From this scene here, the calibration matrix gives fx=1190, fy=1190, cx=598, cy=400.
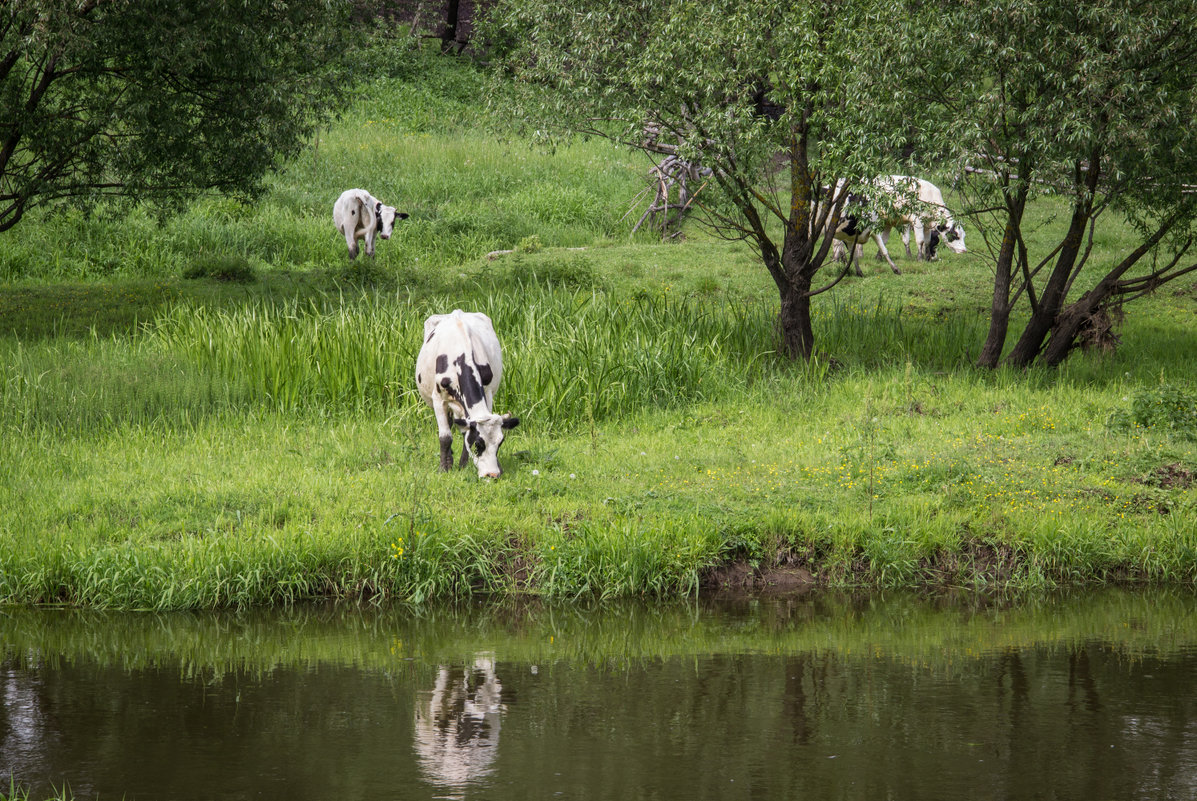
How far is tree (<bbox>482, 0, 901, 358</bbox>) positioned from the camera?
13.9 m

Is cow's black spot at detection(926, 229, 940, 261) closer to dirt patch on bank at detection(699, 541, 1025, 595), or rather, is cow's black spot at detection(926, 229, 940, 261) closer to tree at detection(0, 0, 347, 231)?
tree at detection(0, 0, 347, 231)

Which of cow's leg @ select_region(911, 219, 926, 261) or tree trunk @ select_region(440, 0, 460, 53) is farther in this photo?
tree trunk @ select_region(440, 0, 460, 53)

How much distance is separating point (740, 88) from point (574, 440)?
5.18 metres

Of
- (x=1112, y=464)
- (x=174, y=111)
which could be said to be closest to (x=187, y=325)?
(x=174, y=111)

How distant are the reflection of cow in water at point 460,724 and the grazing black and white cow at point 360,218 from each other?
49.4 feet

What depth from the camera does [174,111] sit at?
16.7m

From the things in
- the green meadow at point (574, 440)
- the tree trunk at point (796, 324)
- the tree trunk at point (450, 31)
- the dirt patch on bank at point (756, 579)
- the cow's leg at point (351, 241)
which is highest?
the tree trunk at point (450, 31)

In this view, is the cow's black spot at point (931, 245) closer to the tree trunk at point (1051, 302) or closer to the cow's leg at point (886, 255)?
the cow's leg at point (886, 255)

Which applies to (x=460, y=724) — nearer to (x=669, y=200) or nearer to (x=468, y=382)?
(x=468, y=382)

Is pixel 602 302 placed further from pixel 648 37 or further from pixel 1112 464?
pixel 1112 464

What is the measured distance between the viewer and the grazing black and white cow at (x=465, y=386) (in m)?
10.7

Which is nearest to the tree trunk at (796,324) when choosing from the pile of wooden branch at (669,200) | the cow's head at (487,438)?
the cow's head at (487,438)

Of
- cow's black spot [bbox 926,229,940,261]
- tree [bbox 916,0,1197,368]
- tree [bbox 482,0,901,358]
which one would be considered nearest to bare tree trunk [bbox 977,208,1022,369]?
tree [bbox 916,0,1197,368]

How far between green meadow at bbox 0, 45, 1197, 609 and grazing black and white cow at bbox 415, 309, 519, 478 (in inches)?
13.7
